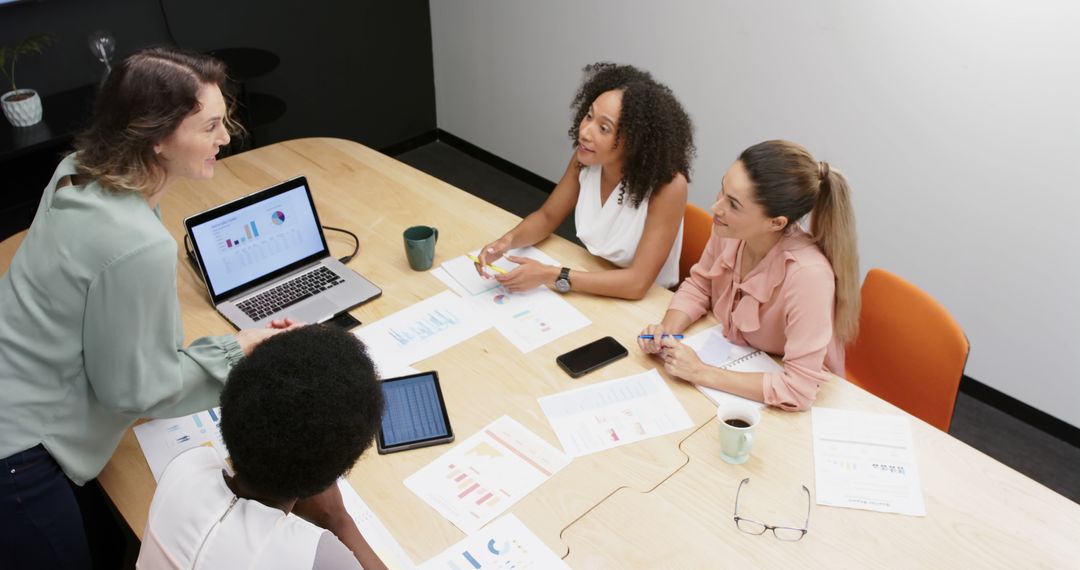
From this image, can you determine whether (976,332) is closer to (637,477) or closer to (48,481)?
(637,477)

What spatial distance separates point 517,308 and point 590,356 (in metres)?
0.29

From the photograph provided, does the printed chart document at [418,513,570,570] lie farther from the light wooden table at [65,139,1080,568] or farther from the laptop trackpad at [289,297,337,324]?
the laptop trackpad at [289,297,337,324]

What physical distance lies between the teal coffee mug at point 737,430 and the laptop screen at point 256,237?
1.25 m

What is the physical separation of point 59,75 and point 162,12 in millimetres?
523

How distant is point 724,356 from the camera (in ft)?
6.32

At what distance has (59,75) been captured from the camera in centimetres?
336

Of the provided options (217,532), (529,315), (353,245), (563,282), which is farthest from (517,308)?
(217,532)

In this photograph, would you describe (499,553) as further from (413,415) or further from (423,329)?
(423,329)

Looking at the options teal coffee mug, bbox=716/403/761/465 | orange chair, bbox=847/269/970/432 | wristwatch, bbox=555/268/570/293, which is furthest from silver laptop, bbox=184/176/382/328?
orange chair, bbox=847/269/970/432

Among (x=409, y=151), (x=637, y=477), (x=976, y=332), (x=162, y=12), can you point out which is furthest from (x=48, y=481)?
(x=409, y=151)

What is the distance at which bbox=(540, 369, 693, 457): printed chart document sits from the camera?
1.69m

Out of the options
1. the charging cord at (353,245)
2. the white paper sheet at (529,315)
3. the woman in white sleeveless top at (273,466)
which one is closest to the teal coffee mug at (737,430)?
the white paper sheet at (529,315)

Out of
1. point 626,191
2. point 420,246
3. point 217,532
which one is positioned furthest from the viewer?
point 626,191

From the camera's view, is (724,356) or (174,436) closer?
(174,436)
